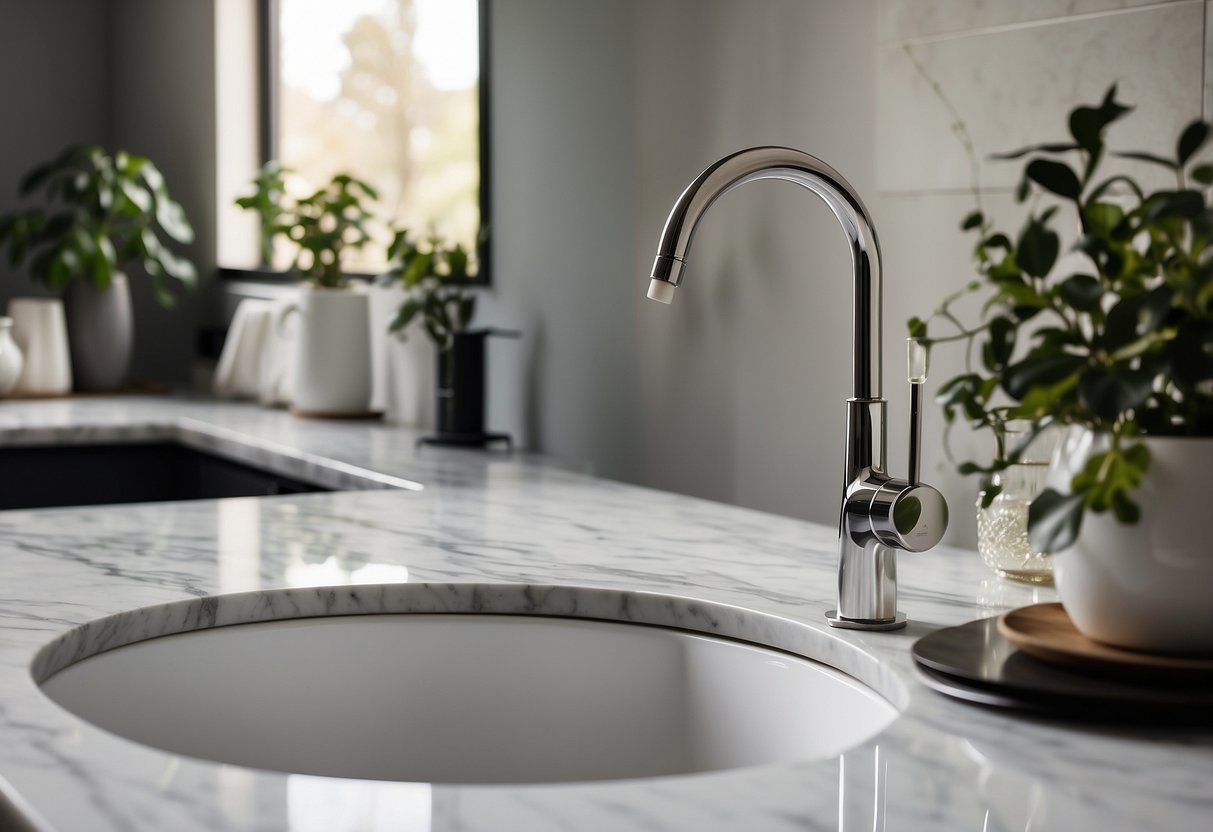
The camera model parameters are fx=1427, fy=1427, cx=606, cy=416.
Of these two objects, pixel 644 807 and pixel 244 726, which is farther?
pixel 244 726

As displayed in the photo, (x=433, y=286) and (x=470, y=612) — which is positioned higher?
(x=433, y=286)

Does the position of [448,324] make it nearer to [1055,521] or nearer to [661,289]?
[661,289]

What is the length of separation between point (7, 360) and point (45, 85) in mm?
1022

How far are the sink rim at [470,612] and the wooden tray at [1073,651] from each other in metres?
0.10

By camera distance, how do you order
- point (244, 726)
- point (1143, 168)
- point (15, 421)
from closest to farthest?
point (244, 726)
point (1143, 168)
point (15, 421)

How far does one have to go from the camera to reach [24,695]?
908mm

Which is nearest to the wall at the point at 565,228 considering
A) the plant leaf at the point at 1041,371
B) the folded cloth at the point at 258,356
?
the folded cloth at the point at 258,356

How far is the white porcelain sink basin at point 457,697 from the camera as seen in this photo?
1.11 meters

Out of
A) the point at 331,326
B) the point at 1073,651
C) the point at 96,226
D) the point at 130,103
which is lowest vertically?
the point at 1073,651

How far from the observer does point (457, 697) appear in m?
1.20

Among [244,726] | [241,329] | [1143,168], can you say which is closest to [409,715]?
[244,726]

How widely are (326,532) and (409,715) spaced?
33 cm

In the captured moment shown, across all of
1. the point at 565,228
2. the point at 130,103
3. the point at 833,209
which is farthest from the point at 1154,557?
the point at 130,103

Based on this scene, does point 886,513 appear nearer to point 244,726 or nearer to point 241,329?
point 244,726
